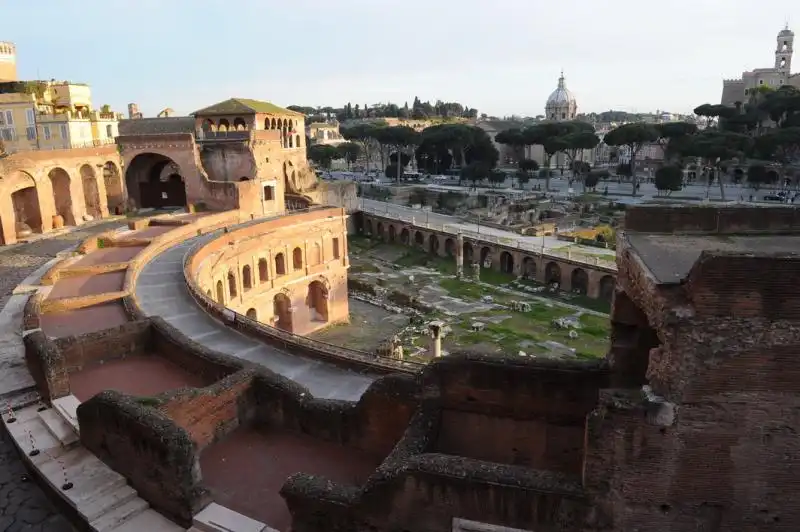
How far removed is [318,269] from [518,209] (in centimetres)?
3173

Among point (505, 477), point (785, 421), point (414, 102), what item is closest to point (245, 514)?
point (505, 477)

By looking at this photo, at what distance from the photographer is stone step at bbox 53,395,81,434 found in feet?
38.6

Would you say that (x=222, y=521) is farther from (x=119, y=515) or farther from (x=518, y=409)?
(x=518, y=409)

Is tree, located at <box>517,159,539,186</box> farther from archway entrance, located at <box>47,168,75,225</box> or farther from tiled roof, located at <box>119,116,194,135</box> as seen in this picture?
archway entrance, located at <box>47,168,75,225</box>

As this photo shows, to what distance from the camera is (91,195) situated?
3681 centimetres

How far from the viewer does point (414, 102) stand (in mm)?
170125

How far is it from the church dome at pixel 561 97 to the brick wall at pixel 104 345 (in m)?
129

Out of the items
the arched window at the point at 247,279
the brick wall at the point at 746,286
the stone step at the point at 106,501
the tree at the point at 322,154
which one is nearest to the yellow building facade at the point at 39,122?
the arched window at the point at 247,279

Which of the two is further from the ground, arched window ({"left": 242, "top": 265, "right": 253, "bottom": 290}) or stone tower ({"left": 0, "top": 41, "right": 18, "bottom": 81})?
stone tower ({"left": 0, "top": 41, "right": 18, "bottom": 81})

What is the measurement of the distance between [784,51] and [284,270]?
392ft

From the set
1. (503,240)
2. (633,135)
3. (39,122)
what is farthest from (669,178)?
(39,122)

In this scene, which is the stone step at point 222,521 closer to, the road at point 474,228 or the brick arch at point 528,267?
the road at point 474,228

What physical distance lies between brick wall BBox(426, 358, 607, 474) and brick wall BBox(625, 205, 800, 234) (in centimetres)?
247

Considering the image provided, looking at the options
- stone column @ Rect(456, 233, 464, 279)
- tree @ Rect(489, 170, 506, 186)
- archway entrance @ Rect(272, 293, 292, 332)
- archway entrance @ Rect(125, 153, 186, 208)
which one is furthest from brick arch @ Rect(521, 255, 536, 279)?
tree @ Rect(489, 170, 506, 186)
